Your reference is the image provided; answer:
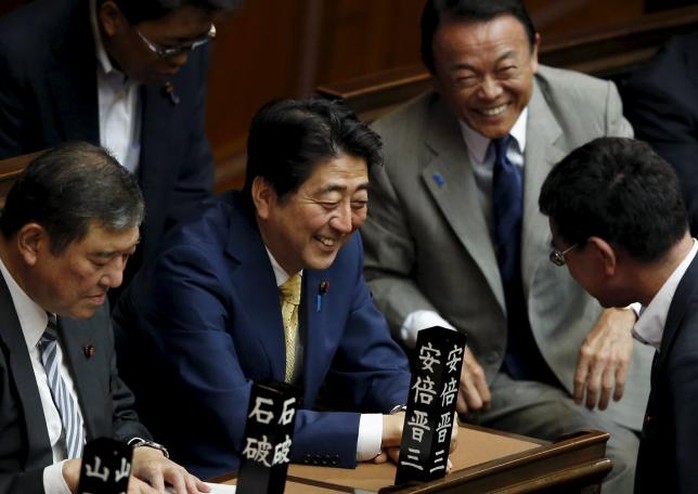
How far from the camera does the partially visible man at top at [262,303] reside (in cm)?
297

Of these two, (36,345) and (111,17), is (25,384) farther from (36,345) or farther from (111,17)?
(111,17)

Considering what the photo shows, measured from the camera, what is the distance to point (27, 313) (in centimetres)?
269

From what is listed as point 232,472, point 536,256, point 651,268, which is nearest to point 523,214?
point 536,256

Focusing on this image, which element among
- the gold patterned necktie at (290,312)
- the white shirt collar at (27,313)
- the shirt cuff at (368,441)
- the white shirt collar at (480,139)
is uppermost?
the white shirt collar at (480,139)

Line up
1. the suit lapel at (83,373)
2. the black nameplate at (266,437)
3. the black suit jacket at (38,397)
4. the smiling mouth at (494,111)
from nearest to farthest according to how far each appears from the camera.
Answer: the black nameplate at (266,437), the black suit jacket at (38,397), the suit lapel at (83,373), the smiling mouth at (494,111)

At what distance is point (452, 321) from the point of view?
371 cm

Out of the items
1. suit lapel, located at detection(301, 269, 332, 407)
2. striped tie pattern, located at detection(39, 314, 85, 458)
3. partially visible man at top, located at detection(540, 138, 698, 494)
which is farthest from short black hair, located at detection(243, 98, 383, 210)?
striped tie pattern, located at detection(39, 314, 85, 458)

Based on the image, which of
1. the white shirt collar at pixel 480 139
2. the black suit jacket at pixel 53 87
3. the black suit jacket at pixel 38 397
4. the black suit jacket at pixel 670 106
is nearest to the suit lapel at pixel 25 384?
the black suit jacket at pixel 38 397

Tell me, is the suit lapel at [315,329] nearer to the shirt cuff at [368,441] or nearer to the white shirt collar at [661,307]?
the shirt cuff at [368,441]

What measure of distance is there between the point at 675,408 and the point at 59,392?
3.29 feet

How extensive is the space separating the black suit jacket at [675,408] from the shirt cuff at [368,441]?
0.46m

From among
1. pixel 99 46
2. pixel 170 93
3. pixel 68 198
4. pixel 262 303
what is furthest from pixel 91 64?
pixel 68 198

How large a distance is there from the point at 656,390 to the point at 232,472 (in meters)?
0.74

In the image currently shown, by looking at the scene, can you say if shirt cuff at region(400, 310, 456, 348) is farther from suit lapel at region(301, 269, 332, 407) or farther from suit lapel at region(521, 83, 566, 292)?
suit lapel at region(301, 269, 332, 407)
